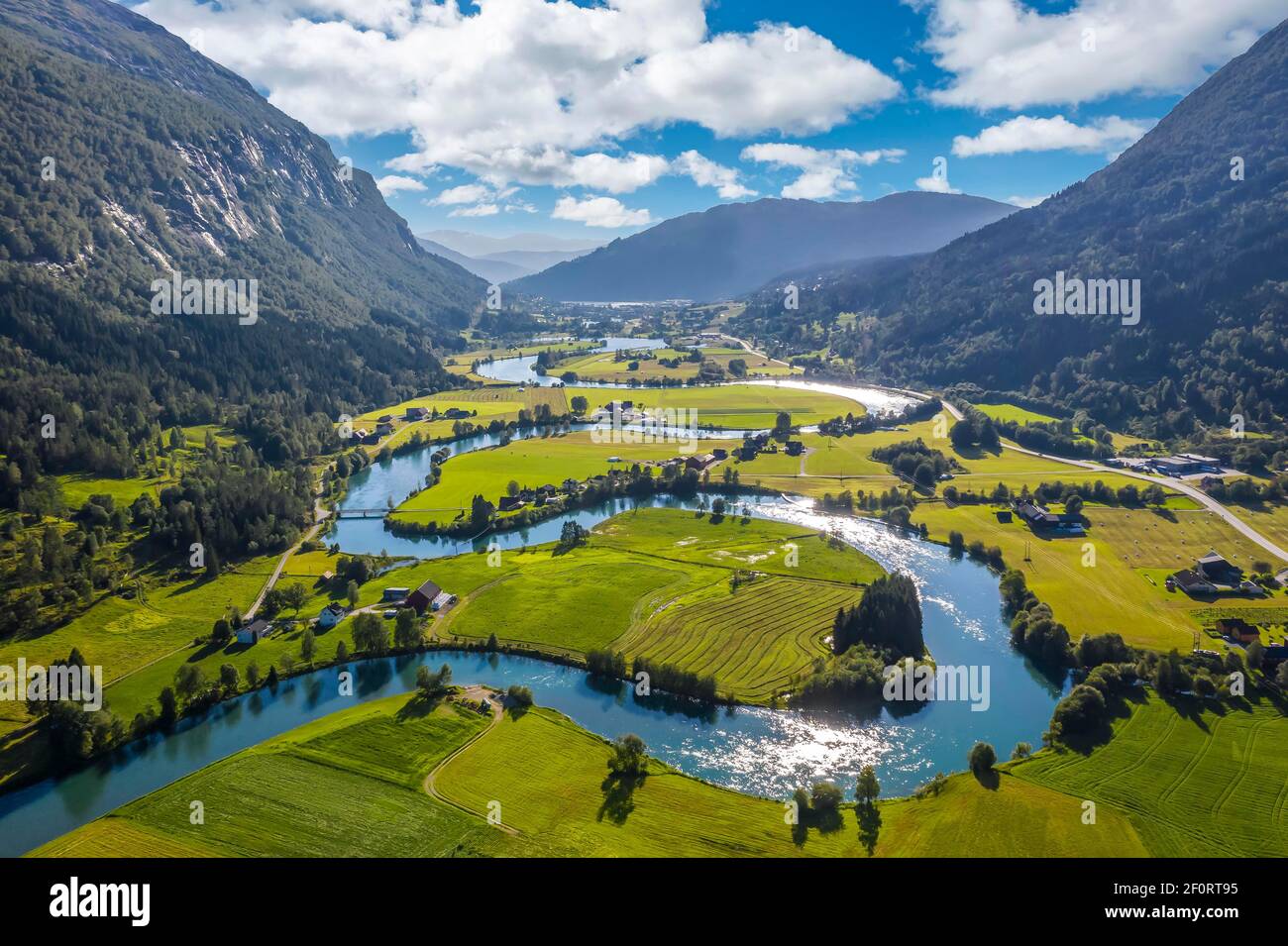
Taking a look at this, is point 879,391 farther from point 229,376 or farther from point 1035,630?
point 229,376

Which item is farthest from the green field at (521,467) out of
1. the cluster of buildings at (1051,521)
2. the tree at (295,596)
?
the cluster of buildings at (1051,521)

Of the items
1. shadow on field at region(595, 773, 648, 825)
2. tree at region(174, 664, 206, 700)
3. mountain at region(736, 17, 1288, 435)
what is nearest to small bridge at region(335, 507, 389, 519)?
tree at region(174, 664, 206, 700)

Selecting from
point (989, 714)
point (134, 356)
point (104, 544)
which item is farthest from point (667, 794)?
point (134, 356)

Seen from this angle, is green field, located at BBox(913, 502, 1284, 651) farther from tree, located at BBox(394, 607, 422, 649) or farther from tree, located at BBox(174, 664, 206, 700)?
tree, located at BBox(174, 664, 206, 700)

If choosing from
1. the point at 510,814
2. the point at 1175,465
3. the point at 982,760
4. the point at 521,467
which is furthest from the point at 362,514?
the point at 1175,465

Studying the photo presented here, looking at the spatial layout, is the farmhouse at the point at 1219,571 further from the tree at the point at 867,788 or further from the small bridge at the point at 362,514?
the small bridge at the point at 362,514

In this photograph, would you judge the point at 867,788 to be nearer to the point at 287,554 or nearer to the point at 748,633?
the point at 748,633
